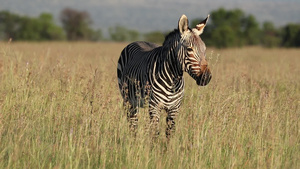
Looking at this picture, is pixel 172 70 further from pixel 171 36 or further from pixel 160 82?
pixel 171 36

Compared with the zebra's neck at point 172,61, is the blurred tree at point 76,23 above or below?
above

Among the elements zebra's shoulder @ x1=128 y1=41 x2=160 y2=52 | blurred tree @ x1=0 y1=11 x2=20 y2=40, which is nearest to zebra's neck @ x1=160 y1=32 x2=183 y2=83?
zebra's shoulder @ x1=128 y1=41 x2=160 y2=52

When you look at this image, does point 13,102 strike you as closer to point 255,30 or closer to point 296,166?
point 296,166

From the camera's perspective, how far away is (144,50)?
660 centimetres

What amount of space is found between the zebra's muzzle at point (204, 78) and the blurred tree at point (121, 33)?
95.5 m

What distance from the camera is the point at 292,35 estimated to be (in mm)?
47219

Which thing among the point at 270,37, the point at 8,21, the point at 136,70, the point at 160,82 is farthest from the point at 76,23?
the point at 160,82

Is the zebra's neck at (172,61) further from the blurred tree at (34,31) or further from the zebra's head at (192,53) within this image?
the blurred tree at (34,31)

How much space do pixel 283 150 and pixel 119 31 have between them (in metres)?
99.6

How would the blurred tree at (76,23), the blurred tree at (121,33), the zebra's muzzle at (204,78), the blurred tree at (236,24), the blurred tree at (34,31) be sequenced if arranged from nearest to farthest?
the zebra's muzzle at (204,78)
the blurred tree at (236,24)
the blurred tree at (34,31)
the blurred tree at (76,23)
the blurred tree at (121,33)

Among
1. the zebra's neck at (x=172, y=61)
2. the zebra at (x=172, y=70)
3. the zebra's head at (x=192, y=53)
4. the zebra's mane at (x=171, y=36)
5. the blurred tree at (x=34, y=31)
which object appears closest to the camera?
the zebra's head at (x=192, y=53)

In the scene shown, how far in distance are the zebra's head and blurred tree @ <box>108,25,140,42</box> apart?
95099 millimetres

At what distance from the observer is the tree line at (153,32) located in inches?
1613

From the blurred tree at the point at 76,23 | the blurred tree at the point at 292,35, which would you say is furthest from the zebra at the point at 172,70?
the blurred tree at the point at 76,23
